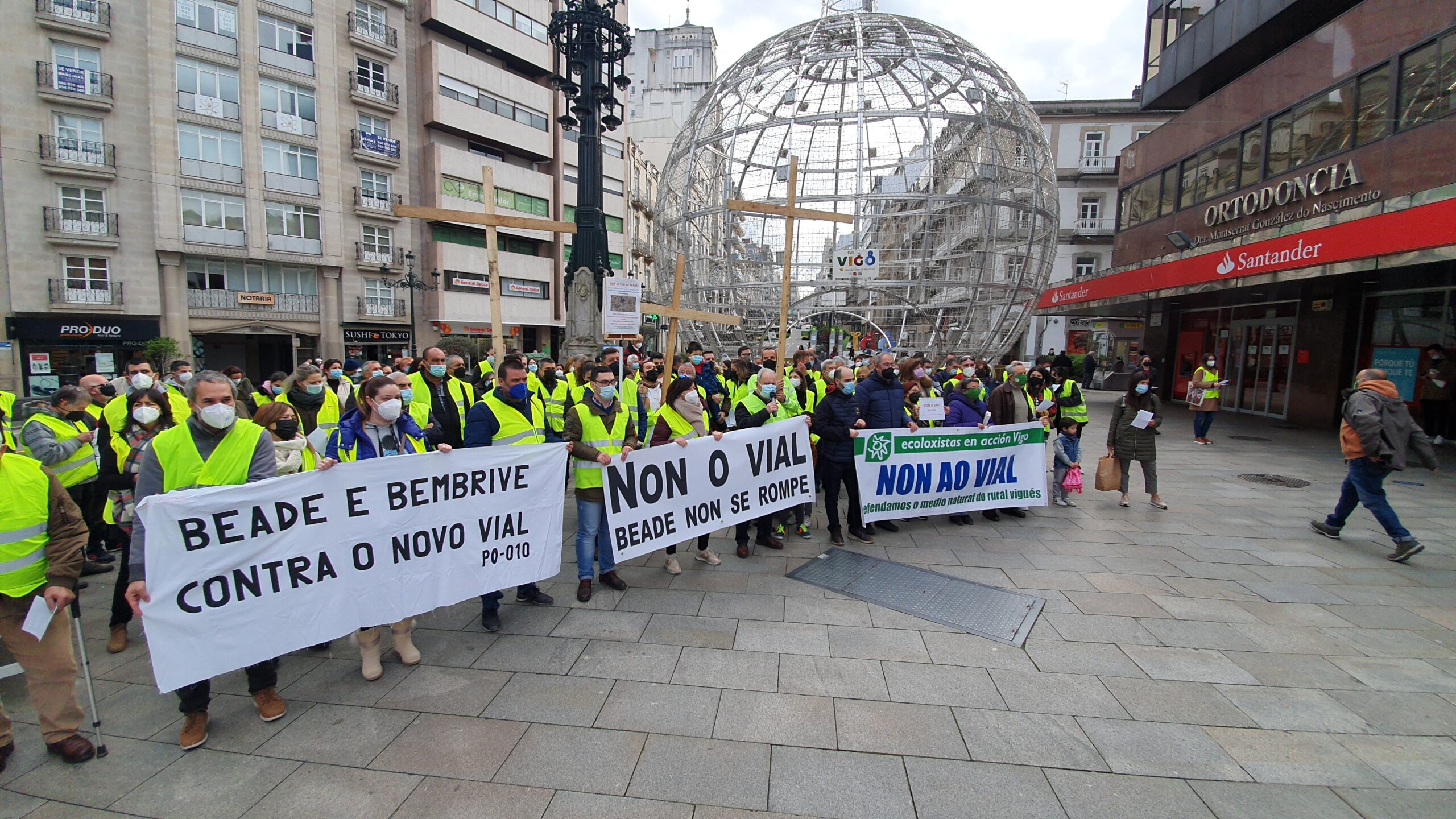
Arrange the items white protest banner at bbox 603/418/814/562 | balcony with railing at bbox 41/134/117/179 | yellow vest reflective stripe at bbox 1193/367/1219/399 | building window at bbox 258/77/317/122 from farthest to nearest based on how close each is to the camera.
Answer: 1. building window at bbox 258/77/317/122
2. balcony with railing at bbox 41/134/117/179
3. yellow vest reflective stripe at bbox 1193/367/1219/399
4. white protest banner at bbox 603/418/814/562

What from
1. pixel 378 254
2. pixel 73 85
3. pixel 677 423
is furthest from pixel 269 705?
pixel 73 85

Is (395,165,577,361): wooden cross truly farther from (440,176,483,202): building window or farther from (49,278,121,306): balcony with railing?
(440,176,483,202): building window

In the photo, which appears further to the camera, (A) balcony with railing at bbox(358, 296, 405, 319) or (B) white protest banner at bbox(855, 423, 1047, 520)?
(A) balcony with railing at bbox(358, 296, 405, 319)

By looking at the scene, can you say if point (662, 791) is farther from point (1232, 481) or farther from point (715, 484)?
point (1232, 481)

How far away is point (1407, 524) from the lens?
278 inches

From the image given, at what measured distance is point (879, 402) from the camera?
644 cm

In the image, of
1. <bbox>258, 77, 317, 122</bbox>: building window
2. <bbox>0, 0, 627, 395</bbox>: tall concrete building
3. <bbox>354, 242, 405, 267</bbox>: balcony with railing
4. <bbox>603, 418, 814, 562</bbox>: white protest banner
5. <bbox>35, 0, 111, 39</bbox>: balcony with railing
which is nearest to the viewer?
<bbox>603, 418, 814, 562</bbox>: white protest banner

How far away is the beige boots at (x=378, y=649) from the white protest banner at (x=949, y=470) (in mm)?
4213

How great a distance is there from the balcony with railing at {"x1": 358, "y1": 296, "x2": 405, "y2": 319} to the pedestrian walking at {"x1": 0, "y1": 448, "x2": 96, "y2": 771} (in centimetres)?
3151

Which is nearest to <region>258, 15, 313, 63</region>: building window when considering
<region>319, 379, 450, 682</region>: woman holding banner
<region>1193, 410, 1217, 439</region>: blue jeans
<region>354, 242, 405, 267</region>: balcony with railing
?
<region>354, 242, 405, 267</region>: balcony with railing

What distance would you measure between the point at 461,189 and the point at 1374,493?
36.7 m

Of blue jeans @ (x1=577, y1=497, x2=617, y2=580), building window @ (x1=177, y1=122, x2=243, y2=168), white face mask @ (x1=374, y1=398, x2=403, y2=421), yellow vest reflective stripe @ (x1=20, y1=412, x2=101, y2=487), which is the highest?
building window @ (x1=177, y1=122, x2=243, y2=168)

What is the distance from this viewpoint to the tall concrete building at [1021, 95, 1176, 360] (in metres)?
36.3

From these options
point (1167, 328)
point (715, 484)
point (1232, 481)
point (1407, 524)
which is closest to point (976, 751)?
point (715, 484)
